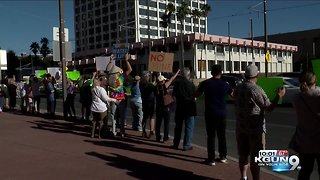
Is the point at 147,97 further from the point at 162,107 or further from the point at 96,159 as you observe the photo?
the point at 96,159

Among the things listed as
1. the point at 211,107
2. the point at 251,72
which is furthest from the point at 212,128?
the point at 251,72

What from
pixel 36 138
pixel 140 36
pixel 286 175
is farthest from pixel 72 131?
pixel 140 36

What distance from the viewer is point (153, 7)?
432 feet

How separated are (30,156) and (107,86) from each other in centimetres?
307

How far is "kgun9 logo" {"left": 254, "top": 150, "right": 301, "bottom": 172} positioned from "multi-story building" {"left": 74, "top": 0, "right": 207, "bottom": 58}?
4538 inches

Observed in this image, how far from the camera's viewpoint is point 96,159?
8336mm

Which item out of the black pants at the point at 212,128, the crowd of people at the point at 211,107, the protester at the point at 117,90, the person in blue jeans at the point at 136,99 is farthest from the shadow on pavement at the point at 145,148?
the person in blue jeans at the point at 136,99

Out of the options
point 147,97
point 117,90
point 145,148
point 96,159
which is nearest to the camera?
point 96,159

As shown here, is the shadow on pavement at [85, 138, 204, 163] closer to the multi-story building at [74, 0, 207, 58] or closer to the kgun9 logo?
the kgun9 logo

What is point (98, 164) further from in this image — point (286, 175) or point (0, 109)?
point (0, 109)

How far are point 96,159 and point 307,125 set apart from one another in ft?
14.3

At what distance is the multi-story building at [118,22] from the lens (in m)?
128

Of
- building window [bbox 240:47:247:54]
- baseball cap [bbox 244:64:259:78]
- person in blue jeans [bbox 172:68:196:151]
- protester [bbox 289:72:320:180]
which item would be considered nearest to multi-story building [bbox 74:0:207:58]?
building window [bbox 240:47:247:54]

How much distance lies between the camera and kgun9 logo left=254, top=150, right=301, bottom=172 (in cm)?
582
